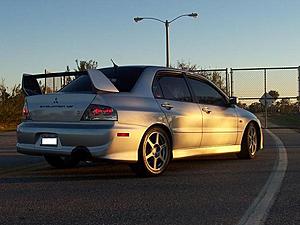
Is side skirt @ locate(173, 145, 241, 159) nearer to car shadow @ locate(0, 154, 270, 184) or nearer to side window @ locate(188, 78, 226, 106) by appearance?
car shadow @ locate(0, 154, 270, 184)

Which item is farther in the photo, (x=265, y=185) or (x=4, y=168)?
(x=4, y=168)

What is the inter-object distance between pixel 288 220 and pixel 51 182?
3.51m

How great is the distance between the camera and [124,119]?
749 centimetres

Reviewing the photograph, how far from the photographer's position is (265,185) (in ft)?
23.4

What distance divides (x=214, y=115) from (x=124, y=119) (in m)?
2.29

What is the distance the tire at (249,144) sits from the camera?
33.2 ft

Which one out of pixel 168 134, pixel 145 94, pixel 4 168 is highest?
pixel 145 94

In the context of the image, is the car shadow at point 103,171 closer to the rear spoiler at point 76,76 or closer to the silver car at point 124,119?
the silver car at point 124,119

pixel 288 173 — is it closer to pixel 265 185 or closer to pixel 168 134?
pixel 265 185

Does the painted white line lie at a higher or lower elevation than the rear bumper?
lower

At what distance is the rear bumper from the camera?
738 centimetres

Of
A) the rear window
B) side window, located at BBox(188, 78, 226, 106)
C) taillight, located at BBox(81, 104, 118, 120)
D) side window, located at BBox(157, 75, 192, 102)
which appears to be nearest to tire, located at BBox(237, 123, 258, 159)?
side window, located at BBox(188, 78, 226, 106)

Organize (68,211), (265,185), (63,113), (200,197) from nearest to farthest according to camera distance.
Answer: (68,211), (200,197), (265,185), (63,113)

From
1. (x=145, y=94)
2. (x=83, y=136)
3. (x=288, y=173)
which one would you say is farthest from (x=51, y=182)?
(x=288, y=173)
